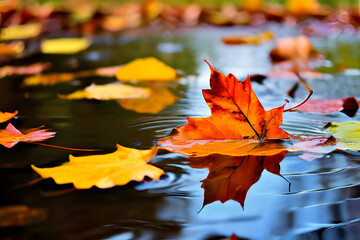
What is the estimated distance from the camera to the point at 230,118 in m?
0.79

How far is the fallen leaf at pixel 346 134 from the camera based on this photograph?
771 mm

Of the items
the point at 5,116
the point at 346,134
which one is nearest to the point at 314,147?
the point at 346,134

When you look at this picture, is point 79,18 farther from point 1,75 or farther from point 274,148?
point 274,148

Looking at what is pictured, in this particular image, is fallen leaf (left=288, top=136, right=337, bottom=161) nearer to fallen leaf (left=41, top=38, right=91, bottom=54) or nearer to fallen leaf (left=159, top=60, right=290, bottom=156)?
fallen leaf (left=159, top=60, right=290, bottom=156)

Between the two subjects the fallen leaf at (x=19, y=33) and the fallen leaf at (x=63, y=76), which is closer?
the fallen leaf at (x=63, y=76)

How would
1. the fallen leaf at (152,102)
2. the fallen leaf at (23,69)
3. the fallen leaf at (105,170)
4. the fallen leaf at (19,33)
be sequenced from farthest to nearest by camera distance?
the fallen leaf at (19,33) < the fallen leaf at (23,69) < the fallen leaf at (152,102) < the fallen leaf at (105,170)

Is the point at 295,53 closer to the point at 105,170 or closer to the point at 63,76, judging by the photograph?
the point at 63,76

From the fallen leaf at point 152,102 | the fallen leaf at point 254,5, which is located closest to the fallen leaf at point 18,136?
the fallen leaf at point 152,102

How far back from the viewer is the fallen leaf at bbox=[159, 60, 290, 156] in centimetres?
77

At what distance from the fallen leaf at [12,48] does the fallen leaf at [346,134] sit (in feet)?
5.67

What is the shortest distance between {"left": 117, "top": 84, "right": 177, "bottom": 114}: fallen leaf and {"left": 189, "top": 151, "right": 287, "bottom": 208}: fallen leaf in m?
0.39

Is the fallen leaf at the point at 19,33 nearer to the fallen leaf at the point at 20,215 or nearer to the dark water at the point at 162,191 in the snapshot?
the dark water at the point at 162,191

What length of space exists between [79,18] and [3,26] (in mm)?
1004

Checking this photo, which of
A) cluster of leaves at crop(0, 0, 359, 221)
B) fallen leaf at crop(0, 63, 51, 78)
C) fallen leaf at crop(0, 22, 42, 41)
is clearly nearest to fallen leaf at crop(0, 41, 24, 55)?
fallen leaf at crop(0, 22, 42, 41)
